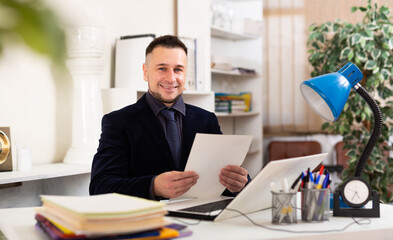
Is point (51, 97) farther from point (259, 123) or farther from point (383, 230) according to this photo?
point (259, 123)

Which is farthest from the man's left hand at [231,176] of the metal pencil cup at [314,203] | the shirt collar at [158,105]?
the shirt collar at [158,105]

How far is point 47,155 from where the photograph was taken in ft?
10.0

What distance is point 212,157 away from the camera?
157cm

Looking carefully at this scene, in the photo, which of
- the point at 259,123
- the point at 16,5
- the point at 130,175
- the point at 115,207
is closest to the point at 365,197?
the point at 115,207

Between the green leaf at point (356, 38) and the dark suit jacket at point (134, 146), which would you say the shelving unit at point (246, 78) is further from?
the dark suit jacket at point (134, 146)

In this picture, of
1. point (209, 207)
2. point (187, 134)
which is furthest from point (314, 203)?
point (187, 134)

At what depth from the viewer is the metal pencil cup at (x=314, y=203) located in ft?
4.45

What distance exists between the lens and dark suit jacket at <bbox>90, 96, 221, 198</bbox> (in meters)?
1.95

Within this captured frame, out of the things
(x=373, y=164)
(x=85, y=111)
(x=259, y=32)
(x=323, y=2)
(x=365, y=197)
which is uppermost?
(x=323, y=2)

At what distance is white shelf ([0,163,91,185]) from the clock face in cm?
158

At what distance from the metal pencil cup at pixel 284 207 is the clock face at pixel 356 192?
23 centimetres

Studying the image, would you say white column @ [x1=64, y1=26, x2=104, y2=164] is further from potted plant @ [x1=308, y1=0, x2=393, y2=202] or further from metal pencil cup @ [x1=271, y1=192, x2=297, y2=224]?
potted plant @ [x1=308, y1=0, x2=393, y2=202]

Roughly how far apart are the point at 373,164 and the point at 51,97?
2593mm

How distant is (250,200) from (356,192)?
0.34m
